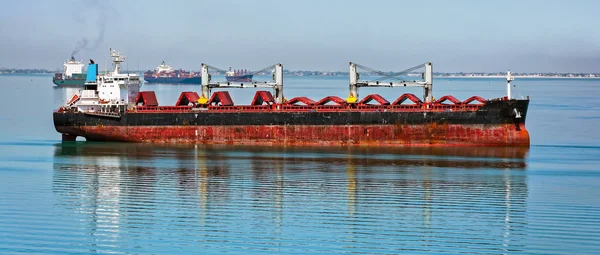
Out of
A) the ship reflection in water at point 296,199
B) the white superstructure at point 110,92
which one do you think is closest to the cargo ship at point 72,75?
the white superstructure at point 110,92

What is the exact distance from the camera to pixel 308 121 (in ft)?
159

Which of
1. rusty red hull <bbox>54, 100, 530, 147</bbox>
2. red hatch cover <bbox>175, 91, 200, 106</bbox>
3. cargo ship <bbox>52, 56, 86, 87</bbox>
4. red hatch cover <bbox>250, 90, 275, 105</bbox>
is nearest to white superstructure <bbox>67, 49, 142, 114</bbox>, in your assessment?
rusty red hull <bbox>54, 100, 530, 147</bbox>

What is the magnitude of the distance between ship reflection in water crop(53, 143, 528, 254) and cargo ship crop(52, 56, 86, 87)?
121093mm

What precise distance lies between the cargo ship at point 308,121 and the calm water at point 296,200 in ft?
4.45

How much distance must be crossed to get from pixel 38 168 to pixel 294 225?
690 inches

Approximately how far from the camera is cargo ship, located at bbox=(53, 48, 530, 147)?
47.0 metres

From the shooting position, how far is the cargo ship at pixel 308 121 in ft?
154

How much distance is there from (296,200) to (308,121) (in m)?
18.0

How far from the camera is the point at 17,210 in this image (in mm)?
28625

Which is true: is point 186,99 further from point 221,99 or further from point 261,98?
point 261,98

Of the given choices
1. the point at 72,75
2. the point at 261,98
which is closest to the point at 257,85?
the point at 261,98

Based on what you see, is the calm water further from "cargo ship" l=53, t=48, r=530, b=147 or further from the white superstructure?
the white superstructure

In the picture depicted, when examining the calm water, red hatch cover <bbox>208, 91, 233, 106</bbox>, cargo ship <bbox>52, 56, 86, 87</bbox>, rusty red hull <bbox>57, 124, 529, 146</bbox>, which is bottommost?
the calm water

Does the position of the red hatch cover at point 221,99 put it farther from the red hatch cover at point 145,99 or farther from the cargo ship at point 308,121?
the red hatch cover at point 145,99
